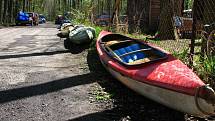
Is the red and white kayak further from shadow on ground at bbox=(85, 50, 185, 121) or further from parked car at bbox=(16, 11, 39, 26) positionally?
parked car at bbox=(16, 11, 39, 26)

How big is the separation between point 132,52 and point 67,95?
181 cm

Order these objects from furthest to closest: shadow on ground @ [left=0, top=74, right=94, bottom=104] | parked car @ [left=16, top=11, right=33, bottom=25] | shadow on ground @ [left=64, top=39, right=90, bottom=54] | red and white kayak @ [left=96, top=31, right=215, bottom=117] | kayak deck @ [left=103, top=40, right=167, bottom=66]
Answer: parked car @ [left=16, top=11, right=33, bottom=25] < shadow on ground @ [left=64, top=39, right=90, bottom=54] < kayak deck @ [left=103, top=40, right=167, bottom=66] < shadow on ground @ [left=0, top=74, right=94, bottom=104] < red and white kayak @ [left=96, top=31, right=215, bottom=117]

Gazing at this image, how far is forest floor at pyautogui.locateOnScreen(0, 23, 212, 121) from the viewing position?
5461 mm

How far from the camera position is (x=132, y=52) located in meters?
7.58

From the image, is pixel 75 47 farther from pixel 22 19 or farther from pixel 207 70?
pixel 22 19

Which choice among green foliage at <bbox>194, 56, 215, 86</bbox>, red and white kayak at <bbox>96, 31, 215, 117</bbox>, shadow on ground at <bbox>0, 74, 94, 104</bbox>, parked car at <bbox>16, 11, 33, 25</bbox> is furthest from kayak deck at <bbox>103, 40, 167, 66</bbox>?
parked car at <bbox>16, 11, 33, 25</bbox>

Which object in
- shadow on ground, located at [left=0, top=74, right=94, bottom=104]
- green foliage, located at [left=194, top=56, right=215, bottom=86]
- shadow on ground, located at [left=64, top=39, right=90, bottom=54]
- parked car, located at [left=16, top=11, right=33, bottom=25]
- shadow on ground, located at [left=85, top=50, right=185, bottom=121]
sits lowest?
shadow on ground, located at [left=85, top=50, right=185, bottom=121]

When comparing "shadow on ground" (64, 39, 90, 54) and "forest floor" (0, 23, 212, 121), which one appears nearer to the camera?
"forest floor" (0, 23, 212, 121)

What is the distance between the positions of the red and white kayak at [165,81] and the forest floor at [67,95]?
323 millimetres

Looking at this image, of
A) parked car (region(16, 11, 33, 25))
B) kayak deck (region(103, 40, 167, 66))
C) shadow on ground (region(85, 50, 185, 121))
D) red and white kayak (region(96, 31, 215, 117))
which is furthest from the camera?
parked car (region(16, 11, 33, 25))

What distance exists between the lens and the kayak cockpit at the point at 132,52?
7.22 meters

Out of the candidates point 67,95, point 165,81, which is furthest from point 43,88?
point 165,81

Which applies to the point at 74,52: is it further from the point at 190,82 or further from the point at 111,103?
the point at 190,82

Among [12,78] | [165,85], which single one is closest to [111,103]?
[165,85]
